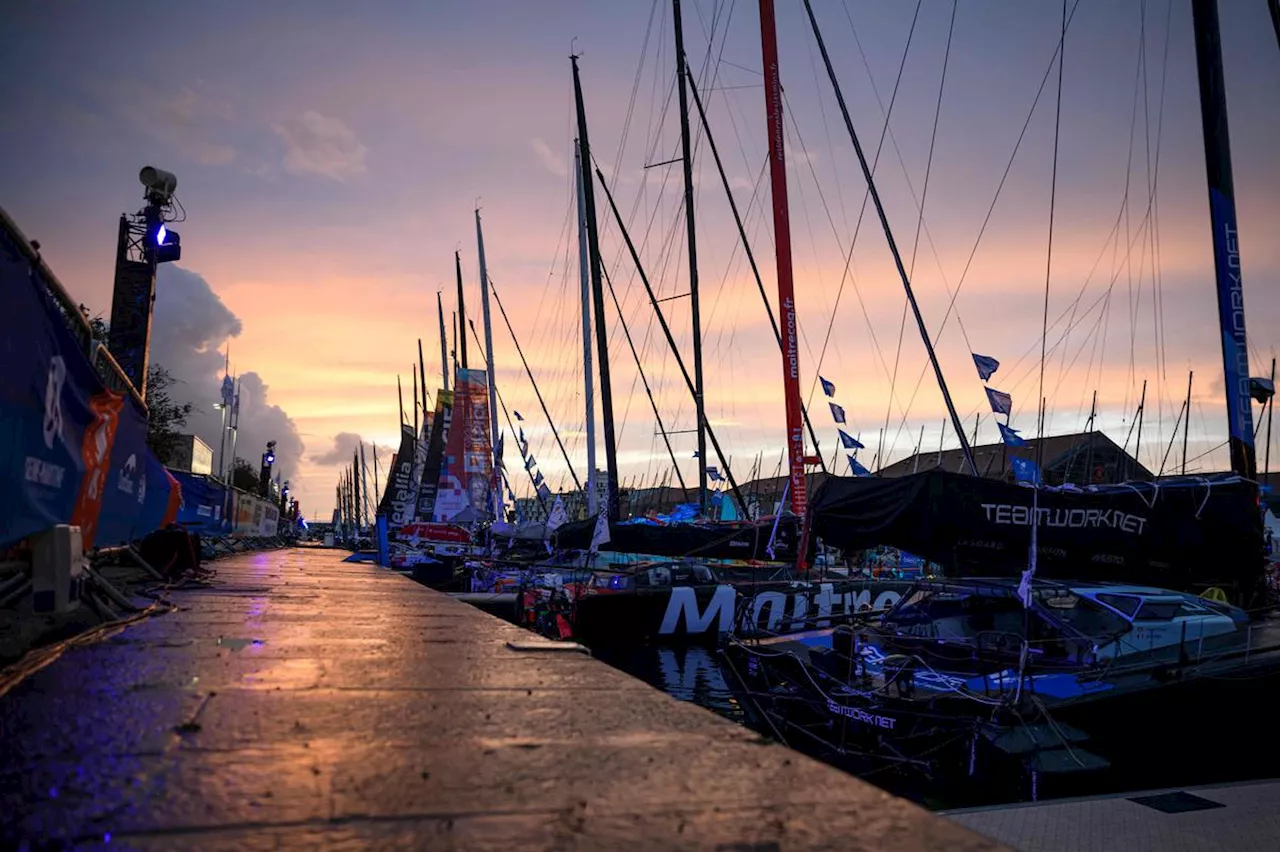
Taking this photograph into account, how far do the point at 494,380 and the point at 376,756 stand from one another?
3938 centimetres

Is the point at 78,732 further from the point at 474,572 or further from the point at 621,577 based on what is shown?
the point at 474,572

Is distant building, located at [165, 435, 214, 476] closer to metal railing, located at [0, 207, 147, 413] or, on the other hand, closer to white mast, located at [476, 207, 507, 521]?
white mast, located at [476, 207, 507, 521]

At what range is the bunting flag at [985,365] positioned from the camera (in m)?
13.6

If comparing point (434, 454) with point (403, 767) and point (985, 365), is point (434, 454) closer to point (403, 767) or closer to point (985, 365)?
point (985, 365)

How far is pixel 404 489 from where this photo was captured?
48562mm

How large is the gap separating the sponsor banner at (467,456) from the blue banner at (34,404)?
3051cm

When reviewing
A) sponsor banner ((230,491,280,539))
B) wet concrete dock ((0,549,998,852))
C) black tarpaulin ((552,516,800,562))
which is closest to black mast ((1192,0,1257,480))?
black tarpaulin ((552,516,800,562))

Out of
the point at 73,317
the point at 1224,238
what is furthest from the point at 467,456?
the point at 73,317

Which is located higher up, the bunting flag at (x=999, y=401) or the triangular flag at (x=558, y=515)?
the bunting flag at (x=999, y=401)

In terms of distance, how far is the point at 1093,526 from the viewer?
11.5 metres

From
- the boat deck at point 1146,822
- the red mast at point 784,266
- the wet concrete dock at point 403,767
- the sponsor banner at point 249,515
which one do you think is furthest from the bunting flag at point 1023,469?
the sponsor banner at point 249,515

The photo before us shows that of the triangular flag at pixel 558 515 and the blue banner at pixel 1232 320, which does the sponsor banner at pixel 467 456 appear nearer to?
the triangular flag at pixel 558 515

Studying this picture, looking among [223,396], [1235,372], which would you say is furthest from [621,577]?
[223,396]

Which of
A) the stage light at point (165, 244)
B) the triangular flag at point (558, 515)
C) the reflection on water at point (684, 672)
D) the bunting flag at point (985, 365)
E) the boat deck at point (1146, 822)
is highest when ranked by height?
the stage light at point (165, 244)
